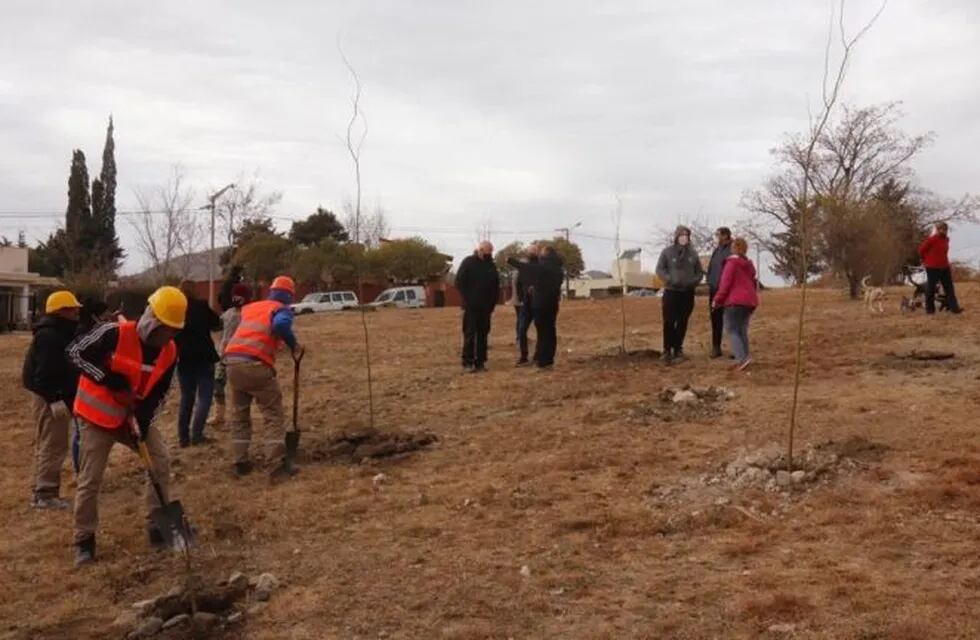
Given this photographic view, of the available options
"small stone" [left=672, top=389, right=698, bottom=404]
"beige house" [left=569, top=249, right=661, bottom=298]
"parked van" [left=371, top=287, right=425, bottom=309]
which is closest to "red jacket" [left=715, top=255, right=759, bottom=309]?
"small stone" [left=672, top=389, right=698, bottom=404]

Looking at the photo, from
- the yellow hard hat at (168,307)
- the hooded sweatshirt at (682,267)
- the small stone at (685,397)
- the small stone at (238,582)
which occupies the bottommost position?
the small stone at (238,582)

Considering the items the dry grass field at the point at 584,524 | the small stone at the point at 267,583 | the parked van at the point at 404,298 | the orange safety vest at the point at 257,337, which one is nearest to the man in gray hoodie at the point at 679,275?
the dry grass field at the point at 584,524

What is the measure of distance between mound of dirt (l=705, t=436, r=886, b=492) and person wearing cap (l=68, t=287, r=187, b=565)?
352cm

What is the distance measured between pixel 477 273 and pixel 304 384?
307 centimetres

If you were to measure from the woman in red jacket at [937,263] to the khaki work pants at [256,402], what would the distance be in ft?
33.7

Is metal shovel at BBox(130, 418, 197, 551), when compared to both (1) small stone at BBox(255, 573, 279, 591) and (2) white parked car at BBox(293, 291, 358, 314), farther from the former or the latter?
(2) white parked car at BBox(293, 291, 358, 314)

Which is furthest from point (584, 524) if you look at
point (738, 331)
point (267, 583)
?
point (738, 331)

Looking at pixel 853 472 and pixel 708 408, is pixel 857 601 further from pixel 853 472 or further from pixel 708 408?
pixel 708 408

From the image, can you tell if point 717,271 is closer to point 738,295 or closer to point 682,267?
point 682,267

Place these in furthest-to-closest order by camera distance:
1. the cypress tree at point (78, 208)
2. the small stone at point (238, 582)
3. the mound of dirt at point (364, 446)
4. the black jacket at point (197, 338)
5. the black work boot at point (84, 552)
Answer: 1. the cypress tree at point (78, 208)
2. the black jacket at point (197, 338)
3. the mound of dirt at point (364, 446)
4. the black work boot at point (84, 552)
5. the small stone at point (238, 582)

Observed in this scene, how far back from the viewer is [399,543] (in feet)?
18.1

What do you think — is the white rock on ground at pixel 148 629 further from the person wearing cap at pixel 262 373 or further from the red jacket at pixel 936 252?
the red jacket at pixel 936 252

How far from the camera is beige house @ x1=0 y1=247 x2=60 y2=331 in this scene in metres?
41.7

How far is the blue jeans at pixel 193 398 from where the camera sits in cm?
867
